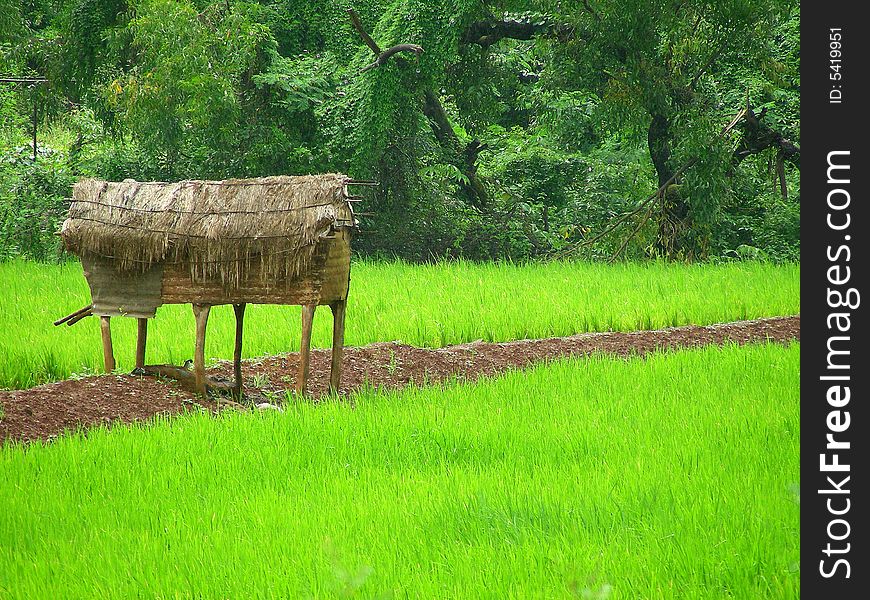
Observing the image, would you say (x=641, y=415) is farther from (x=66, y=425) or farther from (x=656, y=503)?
(x=66, y=425)

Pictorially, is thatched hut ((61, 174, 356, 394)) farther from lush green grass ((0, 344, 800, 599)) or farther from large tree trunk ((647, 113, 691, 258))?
large tree trunk ((647, 113, 691, 258))

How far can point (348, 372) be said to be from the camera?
29.5 feet

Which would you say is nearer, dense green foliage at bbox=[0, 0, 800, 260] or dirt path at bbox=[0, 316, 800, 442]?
dirt path at bbox=[0, 316, 800, 442]

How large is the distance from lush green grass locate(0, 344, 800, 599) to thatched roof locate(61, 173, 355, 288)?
44.8 inches

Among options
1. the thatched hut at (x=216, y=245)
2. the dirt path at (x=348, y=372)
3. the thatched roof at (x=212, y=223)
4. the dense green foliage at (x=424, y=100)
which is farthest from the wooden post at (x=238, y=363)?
the dense green foliage at (x=424, y=100)

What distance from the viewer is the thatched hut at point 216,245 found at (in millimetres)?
7332

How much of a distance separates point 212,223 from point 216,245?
0.16 m

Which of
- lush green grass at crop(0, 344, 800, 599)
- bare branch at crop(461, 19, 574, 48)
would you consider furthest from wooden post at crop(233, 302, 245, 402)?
bare branch at crop(461, 19, 574, 48)

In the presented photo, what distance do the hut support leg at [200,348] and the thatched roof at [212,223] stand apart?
0.85 feet

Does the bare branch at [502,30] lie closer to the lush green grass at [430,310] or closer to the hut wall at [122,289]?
the lush green grass at [430,310]

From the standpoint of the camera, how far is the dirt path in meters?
6.98

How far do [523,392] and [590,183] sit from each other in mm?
15425

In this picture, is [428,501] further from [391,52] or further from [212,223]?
[391,52]

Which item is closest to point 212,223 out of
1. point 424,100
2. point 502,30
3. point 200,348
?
point 200,348
